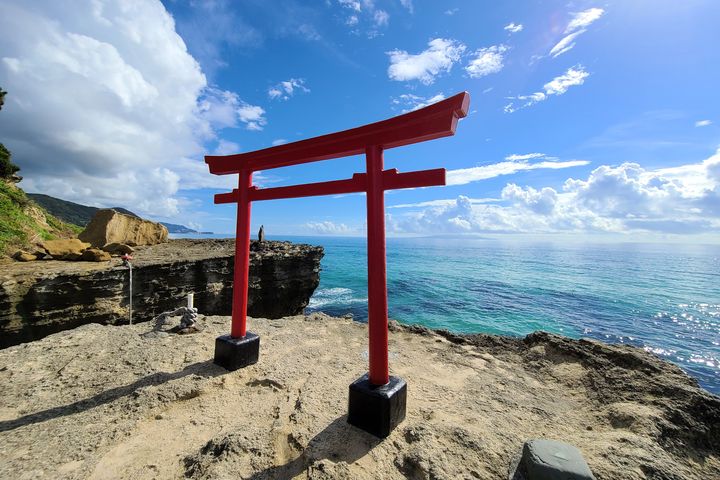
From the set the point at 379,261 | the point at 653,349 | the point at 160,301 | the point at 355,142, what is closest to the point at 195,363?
the point at 379,261

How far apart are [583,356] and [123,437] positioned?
7.80m

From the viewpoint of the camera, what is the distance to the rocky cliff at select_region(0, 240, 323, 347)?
8.70 m

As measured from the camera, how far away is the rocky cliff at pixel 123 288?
8.70m

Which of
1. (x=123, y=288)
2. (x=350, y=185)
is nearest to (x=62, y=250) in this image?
(x=123, y=288)

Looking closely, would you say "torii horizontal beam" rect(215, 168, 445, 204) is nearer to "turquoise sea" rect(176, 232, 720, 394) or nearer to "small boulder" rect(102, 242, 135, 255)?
"small boulder" rect(102, 242, 135, 255)

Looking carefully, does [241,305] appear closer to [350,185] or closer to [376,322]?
[376,322]

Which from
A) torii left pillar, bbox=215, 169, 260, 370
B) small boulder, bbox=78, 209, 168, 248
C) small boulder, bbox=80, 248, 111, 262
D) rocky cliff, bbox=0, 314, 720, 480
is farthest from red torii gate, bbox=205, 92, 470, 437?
small boulder, bbox=78, 209, 168, 248

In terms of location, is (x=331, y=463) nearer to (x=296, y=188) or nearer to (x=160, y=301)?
(x=296, y=188)

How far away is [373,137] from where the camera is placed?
3.71 m

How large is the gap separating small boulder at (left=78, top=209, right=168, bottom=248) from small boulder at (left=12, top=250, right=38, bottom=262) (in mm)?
2884

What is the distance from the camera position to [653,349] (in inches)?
621

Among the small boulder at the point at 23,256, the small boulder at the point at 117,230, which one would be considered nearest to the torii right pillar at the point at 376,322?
the small boulder at the point at 23,256

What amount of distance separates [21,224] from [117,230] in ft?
13.4

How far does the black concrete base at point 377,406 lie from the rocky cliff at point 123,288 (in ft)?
36.2
